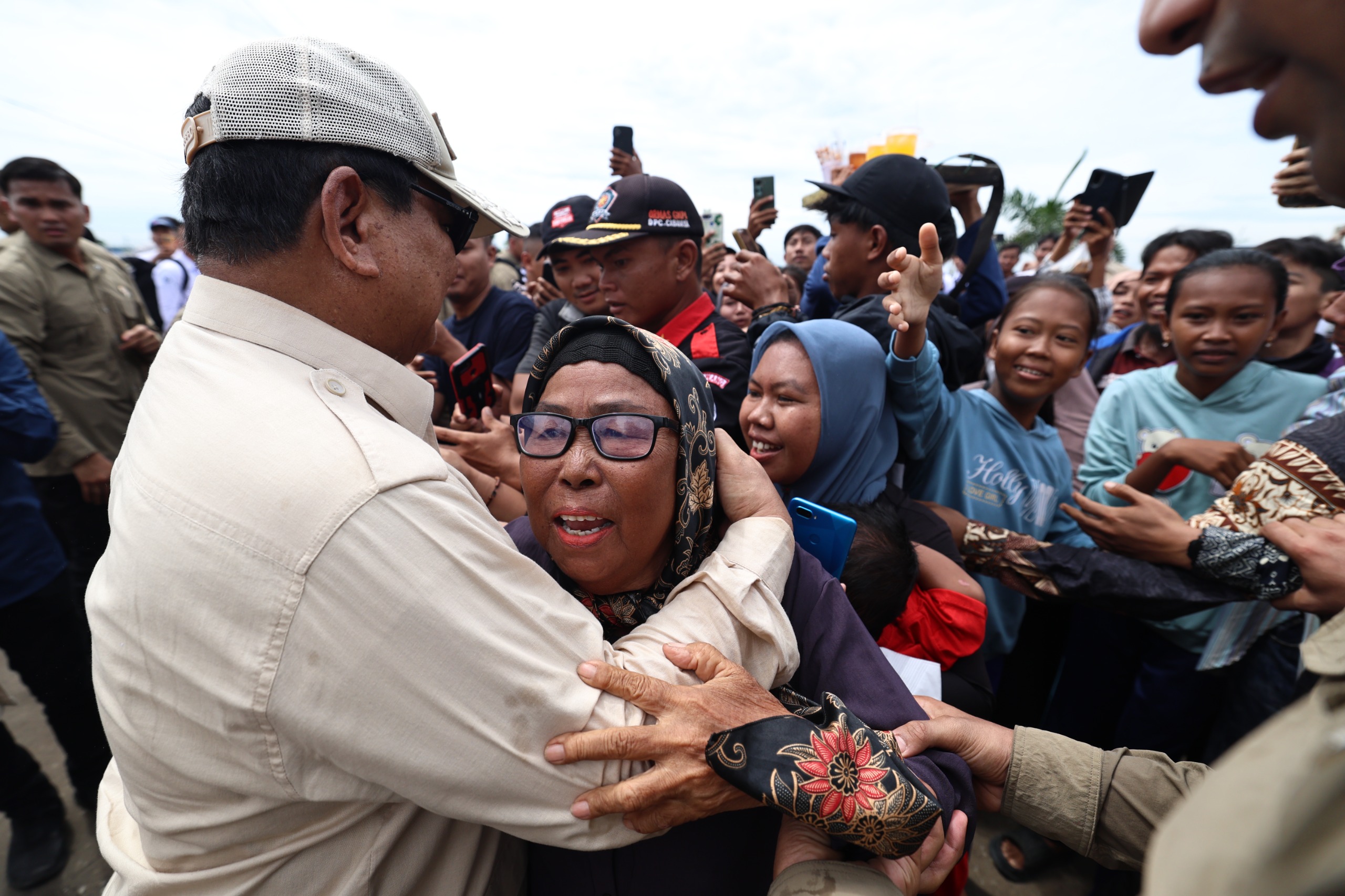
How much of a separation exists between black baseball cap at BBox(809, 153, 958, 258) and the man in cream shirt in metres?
2.43

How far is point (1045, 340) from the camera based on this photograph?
9.07 ft

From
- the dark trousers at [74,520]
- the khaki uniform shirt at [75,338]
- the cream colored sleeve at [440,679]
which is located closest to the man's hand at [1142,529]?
the cream colored sleeve at [440,679]

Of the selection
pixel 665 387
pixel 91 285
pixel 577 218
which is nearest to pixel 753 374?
pixel 665 387

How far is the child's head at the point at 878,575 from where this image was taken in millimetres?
1814

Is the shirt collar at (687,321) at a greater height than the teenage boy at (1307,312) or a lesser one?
lesser

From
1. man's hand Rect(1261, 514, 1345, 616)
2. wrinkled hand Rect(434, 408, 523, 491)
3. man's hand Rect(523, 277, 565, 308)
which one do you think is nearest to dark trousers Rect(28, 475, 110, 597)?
wrinkled hand Rect(434, 408, 523, 491)

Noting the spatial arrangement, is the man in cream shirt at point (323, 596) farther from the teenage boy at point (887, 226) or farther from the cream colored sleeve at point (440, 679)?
the teenage boy at point (887, 226)

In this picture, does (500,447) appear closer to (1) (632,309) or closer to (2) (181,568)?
(1) (632,309)

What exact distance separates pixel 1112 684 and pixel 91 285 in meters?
6.28

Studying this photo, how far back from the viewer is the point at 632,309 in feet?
10.5

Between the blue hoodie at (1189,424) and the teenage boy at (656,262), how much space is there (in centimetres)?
191

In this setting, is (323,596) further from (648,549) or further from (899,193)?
(899,193)

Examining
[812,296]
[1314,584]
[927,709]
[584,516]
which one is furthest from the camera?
[812,296]

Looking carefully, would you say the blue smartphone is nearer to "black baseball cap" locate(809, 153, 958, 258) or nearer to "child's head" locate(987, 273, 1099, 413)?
"child's head" locate(987, 273, 1099, 413)
